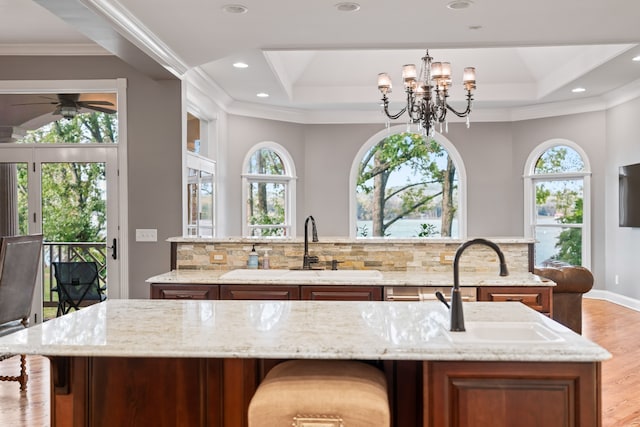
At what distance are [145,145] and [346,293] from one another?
277cm

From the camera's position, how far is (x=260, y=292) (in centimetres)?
353

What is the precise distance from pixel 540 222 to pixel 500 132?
150cm

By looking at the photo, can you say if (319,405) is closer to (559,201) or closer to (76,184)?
(76,184)

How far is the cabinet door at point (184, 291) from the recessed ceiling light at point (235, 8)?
1.91 metres

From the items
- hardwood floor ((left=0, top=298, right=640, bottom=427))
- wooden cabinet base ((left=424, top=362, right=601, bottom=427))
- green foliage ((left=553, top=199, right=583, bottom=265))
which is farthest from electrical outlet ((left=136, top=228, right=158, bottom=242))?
green foliage ((left=553, top=199, right=583, bottom=265))

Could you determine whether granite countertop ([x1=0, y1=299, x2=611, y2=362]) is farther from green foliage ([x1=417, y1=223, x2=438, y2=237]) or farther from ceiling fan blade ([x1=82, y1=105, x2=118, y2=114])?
green foliage ([x1=417, y1=223, x2=438, y2=237])

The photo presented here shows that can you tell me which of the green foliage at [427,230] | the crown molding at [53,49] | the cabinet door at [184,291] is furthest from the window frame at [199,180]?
the green foliage at [427,230]

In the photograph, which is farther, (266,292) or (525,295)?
(266,292)

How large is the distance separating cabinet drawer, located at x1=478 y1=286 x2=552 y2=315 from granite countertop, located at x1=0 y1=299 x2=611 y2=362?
0.97 metres

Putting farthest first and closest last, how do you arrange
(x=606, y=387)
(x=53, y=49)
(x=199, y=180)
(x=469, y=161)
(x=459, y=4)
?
(x=469, y=161), (x=199, y=180), (x=53, y=49), (x=606, y=387), (x=459, y=4)

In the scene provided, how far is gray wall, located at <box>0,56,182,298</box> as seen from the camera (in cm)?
507

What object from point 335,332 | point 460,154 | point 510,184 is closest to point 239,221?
point 460,154

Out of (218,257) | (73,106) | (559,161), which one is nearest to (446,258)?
(218,257)

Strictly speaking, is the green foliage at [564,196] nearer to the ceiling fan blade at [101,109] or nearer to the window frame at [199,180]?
the window frame at [199,180]
